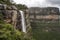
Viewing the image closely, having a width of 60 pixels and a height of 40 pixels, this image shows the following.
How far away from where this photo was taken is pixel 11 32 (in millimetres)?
15000

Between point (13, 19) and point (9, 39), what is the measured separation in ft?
17.6

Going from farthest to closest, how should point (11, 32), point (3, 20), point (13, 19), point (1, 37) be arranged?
point (13, 19) < point (3, 20) < point (11, 32) < point (1, 37)

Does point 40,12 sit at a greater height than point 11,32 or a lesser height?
lesser

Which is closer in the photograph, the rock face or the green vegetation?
the green vegetation

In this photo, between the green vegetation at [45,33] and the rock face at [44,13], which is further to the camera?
the rock face at [44,13]

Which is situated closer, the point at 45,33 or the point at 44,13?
the point at 45,33

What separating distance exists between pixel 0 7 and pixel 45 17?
151221mm

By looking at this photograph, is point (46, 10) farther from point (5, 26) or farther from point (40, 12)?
point (5, 26)

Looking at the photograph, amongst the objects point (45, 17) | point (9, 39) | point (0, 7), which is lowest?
point (45, 17)

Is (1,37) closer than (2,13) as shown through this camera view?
Yes

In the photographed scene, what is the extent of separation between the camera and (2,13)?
57.2 ft

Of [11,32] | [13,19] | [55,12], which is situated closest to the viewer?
[11,32]

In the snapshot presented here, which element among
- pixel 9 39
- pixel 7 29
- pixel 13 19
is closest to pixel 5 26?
pixel 7 29

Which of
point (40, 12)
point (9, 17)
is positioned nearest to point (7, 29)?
point (9, 17)
